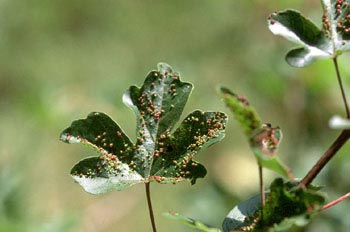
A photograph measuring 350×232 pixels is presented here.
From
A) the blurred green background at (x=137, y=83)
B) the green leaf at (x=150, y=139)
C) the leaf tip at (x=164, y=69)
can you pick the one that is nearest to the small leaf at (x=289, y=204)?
the green leaf at (x=150, y=139)

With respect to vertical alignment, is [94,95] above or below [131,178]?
above

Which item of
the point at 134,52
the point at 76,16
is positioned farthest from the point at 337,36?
the point at 76,16

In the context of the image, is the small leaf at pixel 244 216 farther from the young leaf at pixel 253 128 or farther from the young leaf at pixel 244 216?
the young leaf at pixel 253 128

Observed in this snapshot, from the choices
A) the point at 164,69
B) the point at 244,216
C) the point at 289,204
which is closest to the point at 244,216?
the point at 244,216

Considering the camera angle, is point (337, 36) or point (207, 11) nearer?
point (337, 36)

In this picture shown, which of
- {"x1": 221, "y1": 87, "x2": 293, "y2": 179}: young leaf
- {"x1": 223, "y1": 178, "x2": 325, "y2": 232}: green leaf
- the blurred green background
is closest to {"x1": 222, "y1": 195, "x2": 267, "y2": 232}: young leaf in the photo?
{"x1": 223, "y1": 178, "x2": 325, "y2": 232}: green leaf

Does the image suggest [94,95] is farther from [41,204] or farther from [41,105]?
[41,204]

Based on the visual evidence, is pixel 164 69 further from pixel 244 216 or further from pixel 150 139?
pixel 244 216
